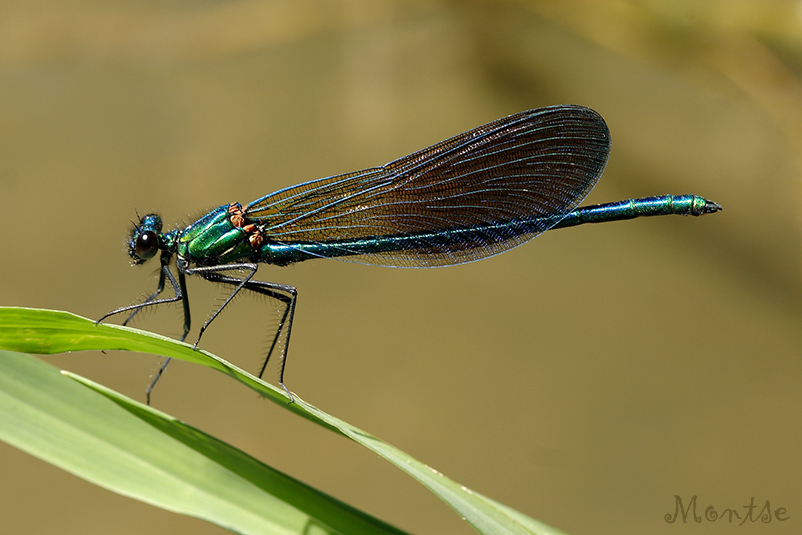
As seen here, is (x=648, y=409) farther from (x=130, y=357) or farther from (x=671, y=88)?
(x=130, y=357)

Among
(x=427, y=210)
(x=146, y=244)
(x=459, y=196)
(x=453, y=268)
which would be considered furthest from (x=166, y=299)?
(x=453, y=268)

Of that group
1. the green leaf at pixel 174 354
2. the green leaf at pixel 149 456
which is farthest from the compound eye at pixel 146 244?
the green leaf at pixel 149 456

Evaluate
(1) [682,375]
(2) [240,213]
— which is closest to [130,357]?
(2) [240,213]

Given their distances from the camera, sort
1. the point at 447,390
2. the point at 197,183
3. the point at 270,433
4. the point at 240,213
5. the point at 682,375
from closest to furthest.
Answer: the point at 240,213
the point at 270,433
the point at 447,390
the point at 682,375
the point at 197,183

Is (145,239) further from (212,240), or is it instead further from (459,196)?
(459,196)

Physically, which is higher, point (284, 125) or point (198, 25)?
point (198, 25)

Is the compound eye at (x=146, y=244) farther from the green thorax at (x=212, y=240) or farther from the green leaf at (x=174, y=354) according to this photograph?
the green leaf at (x=174, y=354)
